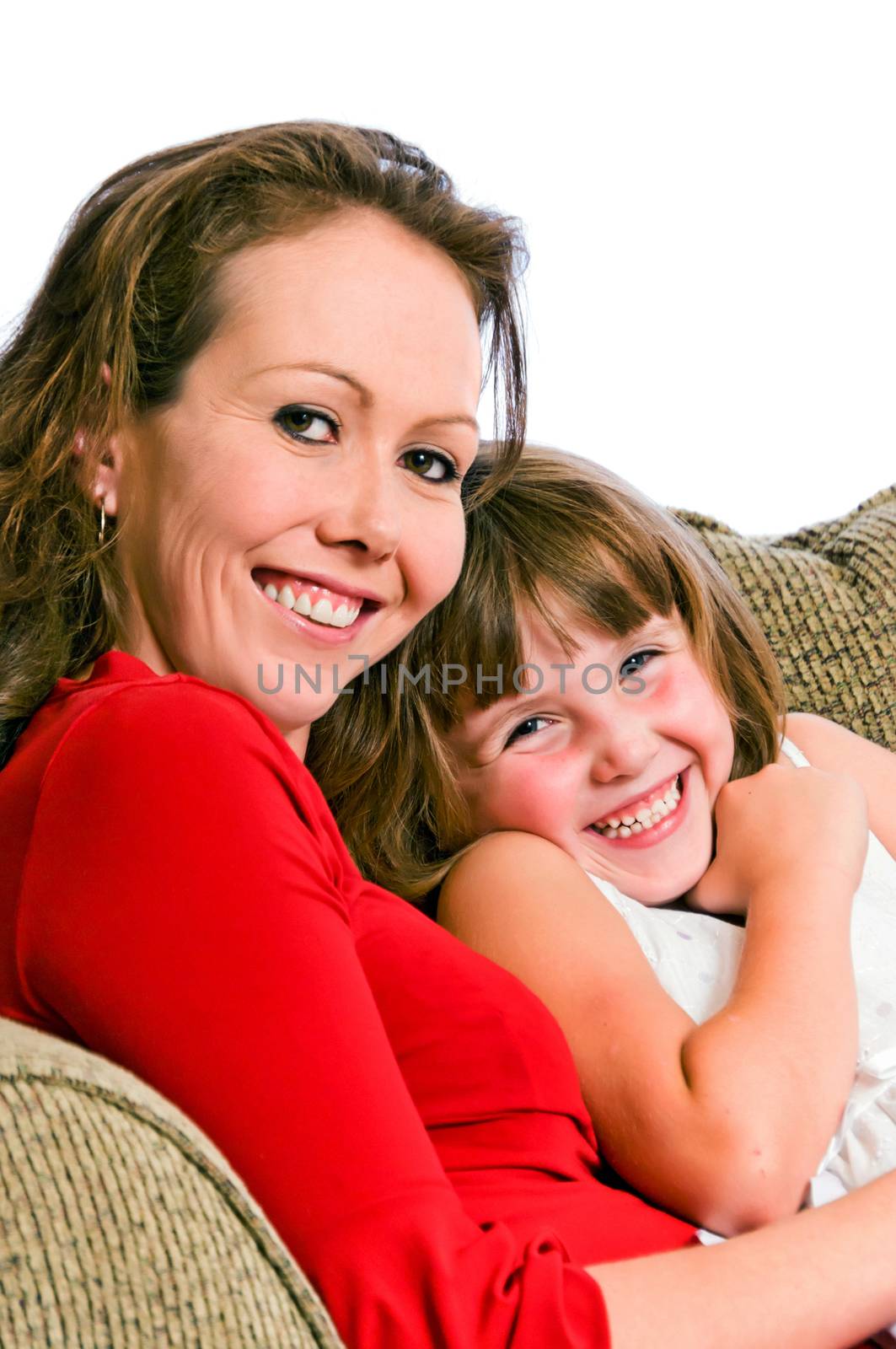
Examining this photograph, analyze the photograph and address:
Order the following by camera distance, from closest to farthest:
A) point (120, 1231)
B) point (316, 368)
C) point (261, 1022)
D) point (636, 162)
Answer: point (120, 1231) → point (261, 1022) → point (316, 368) → point (636, 162)

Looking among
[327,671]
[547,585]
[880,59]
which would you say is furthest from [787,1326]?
[880,59]

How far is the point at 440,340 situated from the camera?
121 centimetres

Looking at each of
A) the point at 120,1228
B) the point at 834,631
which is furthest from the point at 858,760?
the point at 120,1228

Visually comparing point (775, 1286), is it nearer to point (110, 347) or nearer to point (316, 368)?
point (316, 368)

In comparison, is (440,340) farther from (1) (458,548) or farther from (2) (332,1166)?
(2) (332,1166)

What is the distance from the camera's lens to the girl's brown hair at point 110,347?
1155 mm

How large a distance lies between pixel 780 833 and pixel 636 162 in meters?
2.10

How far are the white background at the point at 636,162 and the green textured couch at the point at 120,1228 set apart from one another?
2450mm

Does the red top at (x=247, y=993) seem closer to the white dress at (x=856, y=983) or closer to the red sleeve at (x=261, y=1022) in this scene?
the red sleeve at (x=261, y=1022)

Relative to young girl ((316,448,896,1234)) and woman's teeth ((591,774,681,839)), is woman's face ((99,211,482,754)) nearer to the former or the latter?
young girl ((316,448,896,1234))

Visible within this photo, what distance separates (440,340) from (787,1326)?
80cm

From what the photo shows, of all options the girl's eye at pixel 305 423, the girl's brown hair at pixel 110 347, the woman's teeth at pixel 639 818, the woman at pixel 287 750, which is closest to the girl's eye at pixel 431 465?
the woman at pixel 287 750

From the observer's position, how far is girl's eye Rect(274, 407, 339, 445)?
1135 mm

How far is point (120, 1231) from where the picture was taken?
0.62 m
